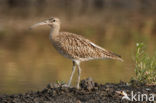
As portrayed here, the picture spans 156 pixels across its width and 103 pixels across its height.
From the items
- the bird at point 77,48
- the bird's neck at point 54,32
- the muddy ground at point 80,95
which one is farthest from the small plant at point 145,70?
the bird's neck at point 54,32

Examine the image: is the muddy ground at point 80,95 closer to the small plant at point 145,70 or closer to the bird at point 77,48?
the small plant at point 145,70

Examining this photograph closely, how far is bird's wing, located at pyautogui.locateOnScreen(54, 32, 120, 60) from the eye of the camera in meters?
9.84

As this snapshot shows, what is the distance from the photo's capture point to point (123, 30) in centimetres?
2572

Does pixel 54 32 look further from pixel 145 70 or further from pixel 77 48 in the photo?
pixel 145 70

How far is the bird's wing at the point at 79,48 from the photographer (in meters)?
9.84

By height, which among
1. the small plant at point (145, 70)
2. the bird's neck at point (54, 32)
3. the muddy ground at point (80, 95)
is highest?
the bird's neck at point (54, 32)

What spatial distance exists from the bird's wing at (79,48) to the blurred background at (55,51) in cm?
80

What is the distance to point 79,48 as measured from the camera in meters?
9.86

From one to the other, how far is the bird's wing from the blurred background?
798mm

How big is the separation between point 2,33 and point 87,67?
896cm

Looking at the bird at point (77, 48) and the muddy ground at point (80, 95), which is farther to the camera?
the bird at point (77, 48)

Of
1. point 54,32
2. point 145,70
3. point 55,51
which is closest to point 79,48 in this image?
point 54,32

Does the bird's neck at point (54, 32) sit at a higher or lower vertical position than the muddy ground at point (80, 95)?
higher

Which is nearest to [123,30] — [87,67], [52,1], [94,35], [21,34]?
[94,35]
